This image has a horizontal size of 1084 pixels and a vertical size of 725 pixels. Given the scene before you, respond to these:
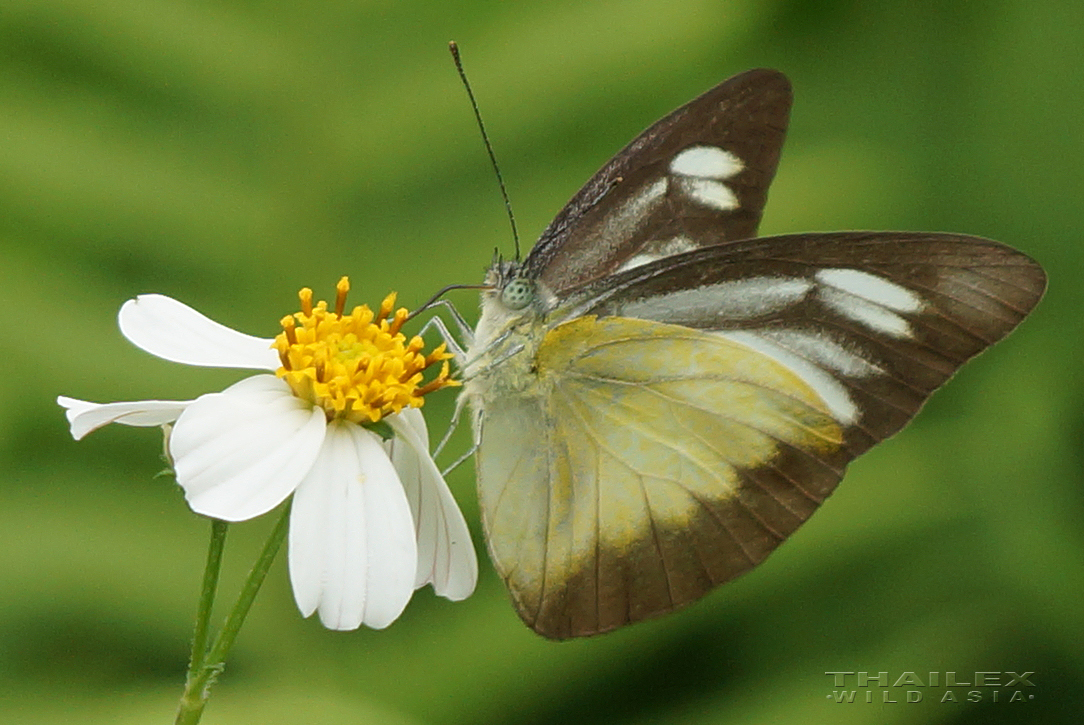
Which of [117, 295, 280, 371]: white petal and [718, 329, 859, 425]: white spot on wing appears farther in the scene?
[718, 329, 859, 425]: white spot on wing

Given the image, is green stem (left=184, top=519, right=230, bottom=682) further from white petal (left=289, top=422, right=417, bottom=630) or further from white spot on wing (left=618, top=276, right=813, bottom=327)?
white spot on wing (left=618, top=276, right=813, bottom=327)

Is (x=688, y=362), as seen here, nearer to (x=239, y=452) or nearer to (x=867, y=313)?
(x=867, y=313)

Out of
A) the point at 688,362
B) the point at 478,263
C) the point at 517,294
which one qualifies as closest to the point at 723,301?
the point at 688,362

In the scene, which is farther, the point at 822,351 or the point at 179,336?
the point at 822,351

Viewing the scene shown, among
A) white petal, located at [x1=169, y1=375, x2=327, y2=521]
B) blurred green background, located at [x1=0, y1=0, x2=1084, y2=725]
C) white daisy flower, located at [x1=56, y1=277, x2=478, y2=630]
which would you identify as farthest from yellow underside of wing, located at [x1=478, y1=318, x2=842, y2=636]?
blurred green background, located at [x1=0, y1=0, x2=1084, y2=725]

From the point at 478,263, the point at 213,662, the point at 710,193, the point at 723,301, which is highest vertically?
the point at 478,263

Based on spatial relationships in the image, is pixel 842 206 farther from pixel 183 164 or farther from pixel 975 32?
A: pixel 183 164

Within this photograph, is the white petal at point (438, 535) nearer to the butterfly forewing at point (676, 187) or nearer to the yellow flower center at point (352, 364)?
the yellow flower center at point (352, 364)
